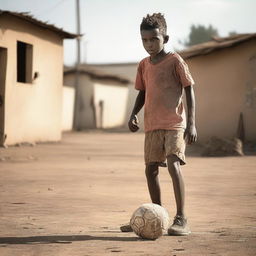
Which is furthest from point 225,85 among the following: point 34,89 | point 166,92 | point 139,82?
point 166,92

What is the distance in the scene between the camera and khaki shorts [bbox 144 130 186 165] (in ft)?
14.8

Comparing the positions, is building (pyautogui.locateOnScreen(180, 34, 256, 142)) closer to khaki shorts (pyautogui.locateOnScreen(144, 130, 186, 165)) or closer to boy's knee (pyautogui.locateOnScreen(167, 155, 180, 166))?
khaki shorts (pyautogui.locateOnScreen(144, 130, 186, 165))

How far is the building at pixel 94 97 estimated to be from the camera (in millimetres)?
31594

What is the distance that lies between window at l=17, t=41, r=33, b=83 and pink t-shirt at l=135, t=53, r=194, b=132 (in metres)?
12.3

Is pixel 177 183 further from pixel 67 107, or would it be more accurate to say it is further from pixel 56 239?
pixel 67 107

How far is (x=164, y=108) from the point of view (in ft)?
15.1

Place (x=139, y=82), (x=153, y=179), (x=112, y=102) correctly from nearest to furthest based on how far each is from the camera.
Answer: (x=153, y=179)
(x=139, y=82)
(x=112, y=102)

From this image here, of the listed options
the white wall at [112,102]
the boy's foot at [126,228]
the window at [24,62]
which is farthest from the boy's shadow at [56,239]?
the white wall at [112,102]

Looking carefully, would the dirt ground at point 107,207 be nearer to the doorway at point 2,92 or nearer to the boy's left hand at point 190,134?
the boy's left hand at point 190,134

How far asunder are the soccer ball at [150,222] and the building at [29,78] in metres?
11.1

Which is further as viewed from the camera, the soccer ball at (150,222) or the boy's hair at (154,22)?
the boy's hair at (154,22)

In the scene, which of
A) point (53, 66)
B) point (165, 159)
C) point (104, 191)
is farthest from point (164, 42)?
point (53, 66)

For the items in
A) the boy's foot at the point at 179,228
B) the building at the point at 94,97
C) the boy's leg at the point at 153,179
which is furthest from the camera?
the building at the point at 94,97

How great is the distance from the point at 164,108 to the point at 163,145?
31 cm
